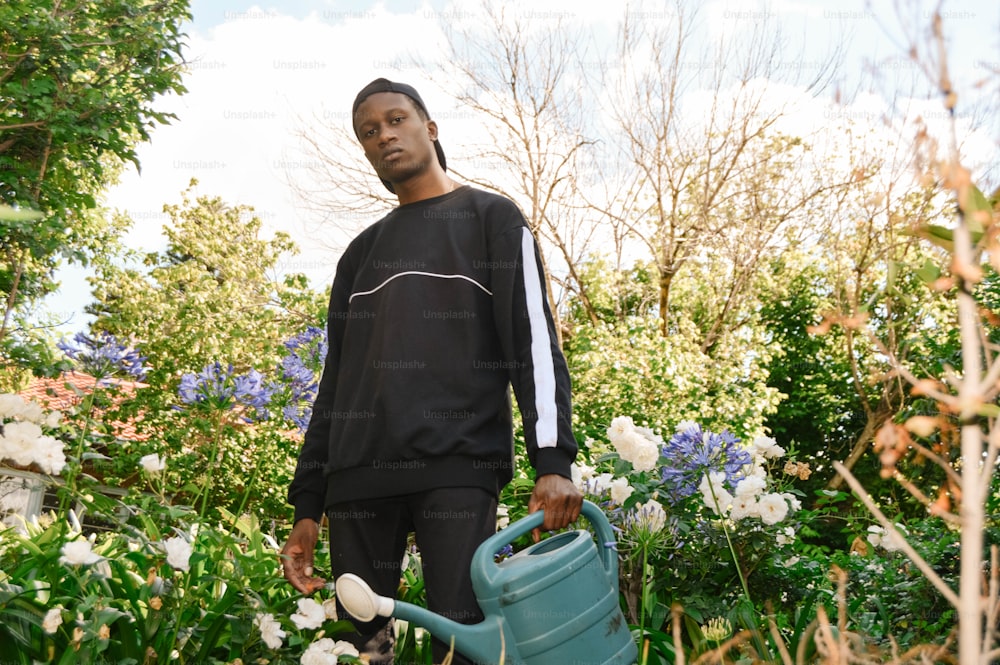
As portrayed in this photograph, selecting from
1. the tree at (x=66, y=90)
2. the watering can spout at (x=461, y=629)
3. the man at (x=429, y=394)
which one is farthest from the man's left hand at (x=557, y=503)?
the tree at (x=66, y=90)

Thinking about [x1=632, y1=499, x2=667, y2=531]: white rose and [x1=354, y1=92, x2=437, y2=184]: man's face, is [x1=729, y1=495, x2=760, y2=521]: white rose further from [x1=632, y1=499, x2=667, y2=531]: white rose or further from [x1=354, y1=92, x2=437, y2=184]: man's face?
[x1=354, y1=92, x2=437, y2=184]: man's face

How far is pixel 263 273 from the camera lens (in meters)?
13.2

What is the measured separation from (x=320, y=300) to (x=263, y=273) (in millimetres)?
5009

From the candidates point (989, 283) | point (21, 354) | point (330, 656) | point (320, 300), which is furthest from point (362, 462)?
point (320, 300)

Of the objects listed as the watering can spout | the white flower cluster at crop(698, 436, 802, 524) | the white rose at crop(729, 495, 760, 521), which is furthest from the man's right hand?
the white rose at crop(729, 495, 760, 521)

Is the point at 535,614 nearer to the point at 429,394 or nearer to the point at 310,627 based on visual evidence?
the point at 429,394

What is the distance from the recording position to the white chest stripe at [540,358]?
2027mm

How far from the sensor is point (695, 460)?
3.28 m

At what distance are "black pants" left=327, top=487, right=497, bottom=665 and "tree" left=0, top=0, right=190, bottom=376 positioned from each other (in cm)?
486

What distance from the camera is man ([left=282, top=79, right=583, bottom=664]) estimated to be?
Answer: 199 centimetres

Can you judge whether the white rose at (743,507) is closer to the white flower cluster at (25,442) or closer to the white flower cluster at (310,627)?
the white flower cluster at (310,627)

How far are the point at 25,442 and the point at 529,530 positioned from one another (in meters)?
1.12

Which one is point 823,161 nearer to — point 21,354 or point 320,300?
point 320,300

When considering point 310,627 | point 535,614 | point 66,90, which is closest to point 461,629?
point 535,614
